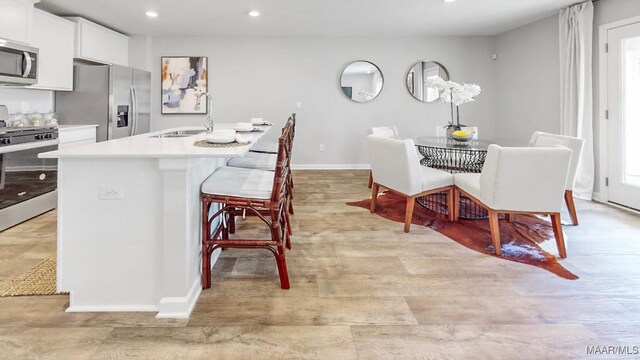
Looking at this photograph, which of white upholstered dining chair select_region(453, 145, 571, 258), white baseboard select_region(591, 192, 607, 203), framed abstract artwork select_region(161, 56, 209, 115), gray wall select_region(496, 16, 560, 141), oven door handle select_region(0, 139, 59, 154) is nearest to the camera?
white upholstered dining chair select_region(453, 145, 571, 258)

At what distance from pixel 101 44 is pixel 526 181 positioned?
5.53m

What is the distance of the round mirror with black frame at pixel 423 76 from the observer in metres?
6.64

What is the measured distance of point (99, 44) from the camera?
5.21 m

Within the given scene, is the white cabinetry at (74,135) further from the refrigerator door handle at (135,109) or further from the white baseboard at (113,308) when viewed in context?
the white baseboard at (113,308)

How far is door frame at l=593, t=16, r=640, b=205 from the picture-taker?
424 centimetres

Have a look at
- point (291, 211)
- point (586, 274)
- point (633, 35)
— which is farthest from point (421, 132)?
point (586, 274)

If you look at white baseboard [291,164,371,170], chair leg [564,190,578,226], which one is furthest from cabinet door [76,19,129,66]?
chair leg [564,190,578,226]

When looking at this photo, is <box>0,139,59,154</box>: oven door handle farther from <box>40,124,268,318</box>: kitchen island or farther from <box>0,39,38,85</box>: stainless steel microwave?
<box>40,124,268,318</box>: kitchen island

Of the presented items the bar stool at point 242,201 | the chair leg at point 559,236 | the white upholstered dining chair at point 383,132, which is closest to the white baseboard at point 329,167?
→ the white upholstered dining chair at point 383,132

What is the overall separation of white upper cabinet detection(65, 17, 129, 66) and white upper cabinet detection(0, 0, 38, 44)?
0.94 m

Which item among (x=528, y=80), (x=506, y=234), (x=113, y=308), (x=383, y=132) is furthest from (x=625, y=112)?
(x=113, y=308)

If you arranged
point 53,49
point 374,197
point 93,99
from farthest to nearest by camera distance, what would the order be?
point 93,99 < point 53,49 < point 374,197

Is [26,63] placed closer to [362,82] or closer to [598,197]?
[362,82]

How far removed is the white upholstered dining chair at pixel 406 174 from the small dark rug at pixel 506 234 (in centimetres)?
24
